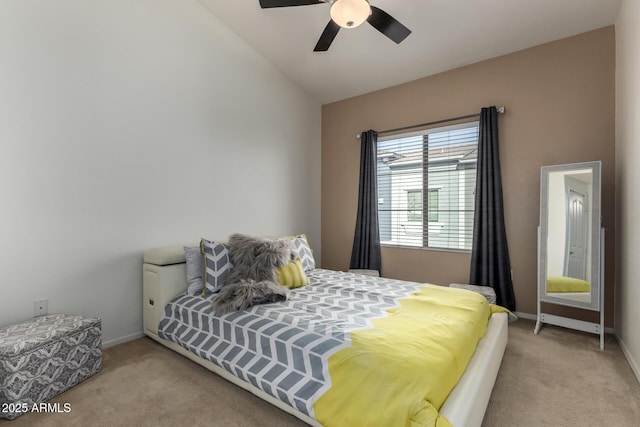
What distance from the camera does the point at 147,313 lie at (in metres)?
2.44

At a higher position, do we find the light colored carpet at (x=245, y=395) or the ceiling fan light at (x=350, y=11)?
the ceiling fan light at (x=350, y=11)

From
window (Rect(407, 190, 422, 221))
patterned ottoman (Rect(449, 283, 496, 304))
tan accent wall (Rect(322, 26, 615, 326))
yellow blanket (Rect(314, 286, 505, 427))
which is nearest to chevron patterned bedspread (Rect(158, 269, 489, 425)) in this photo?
yellow blanket (Rect(314, 286, 505, 427))

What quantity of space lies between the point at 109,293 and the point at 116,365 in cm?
57

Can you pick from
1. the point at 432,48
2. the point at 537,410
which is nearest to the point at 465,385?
the point at 537,410

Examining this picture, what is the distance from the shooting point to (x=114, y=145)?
7.61 feet

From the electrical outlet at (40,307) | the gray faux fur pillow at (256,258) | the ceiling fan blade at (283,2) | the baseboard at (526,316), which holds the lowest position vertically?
the baseboard at (526,316)

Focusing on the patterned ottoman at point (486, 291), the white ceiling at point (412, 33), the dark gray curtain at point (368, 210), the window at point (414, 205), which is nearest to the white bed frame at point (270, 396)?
the patterned ottoman at point (486, 291)

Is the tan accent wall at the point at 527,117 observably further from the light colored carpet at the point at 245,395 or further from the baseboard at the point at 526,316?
the light colored carpet at the point at 245,395

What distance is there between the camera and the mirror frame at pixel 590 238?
2420 millimetres

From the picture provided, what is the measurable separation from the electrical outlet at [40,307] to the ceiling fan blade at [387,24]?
2.97m

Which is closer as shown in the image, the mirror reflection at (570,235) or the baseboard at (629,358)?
the baseboard at (629,358)

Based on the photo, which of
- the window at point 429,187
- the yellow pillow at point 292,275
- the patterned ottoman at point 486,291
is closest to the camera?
the yellow pillow at point 292,275

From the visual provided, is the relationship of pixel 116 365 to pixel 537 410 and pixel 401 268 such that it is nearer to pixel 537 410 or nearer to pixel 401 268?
pixel 537 410

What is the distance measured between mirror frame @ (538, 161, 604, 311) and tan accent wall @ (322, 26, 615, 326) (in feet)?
1.10
